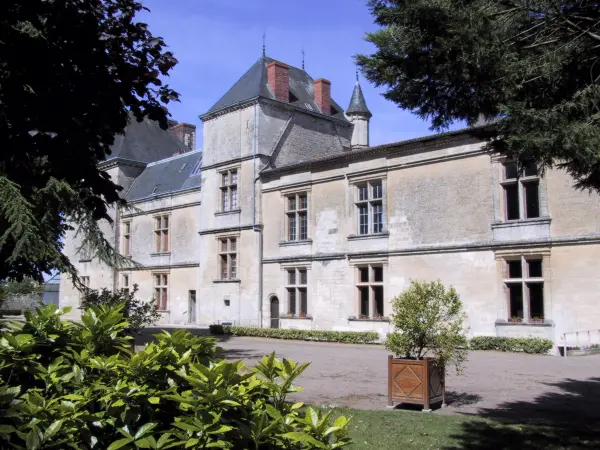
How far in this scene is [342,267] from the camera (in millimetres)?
22859

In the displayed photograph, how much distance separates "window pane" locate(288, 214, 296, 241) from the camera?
25.1 metres

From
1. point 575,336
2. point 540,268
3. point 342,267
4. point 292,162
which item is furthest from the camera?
point 292,162

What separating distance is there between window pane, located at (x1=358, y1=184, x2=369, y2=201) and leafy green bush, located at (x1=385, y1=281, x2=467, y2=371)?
13.7 m

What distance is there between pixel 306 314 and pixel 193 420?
21.6 meters

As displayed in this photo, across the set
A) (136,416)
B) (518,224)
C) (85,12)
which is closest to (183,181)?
(518,224)

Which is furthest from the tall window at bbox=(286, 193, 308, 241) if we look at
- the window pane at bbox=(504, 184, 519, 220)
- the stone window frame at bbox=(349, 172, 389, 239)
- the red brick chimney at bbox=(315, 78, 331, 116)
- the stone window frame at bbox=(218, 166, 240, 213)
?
the window pane at bbox=(504, 184, 519, 220)

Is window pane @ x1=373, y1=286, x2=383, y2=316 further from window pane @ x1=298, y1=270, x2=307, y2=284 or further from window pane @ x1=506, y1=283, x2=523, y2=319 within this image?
window pane @ x1=506, y1=283, x2=523, y2=319

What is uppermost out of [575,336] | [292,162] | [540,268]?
[292,162]

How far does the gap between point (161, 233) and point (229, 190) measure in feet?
24.4

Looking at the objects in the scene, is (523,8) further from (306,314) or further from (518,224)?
(306,314)

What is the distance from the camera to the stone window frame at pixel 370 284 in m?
21.5

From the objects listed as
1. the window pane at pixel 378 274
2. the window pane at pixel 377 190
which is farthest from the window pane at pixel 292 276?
the window pane at pixel 377 190

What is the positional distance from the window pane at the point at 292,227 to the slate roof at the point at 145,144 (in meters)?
14.2

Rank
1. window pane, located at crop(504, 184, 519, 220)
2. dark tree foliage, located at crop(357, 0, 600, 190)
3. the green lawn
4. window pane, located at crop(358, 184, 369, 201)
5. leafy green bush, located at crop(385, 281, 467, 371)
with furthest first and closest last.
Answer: window pane, located at crop(358, 184, 369, 201) < window pane, located at crop(504, 184, 519, 220) < leafy green bush, located at crop(385, 281, 467, 371) < the green lawn < dark tree foliage, located at crop(357, 0, 600, 190)
